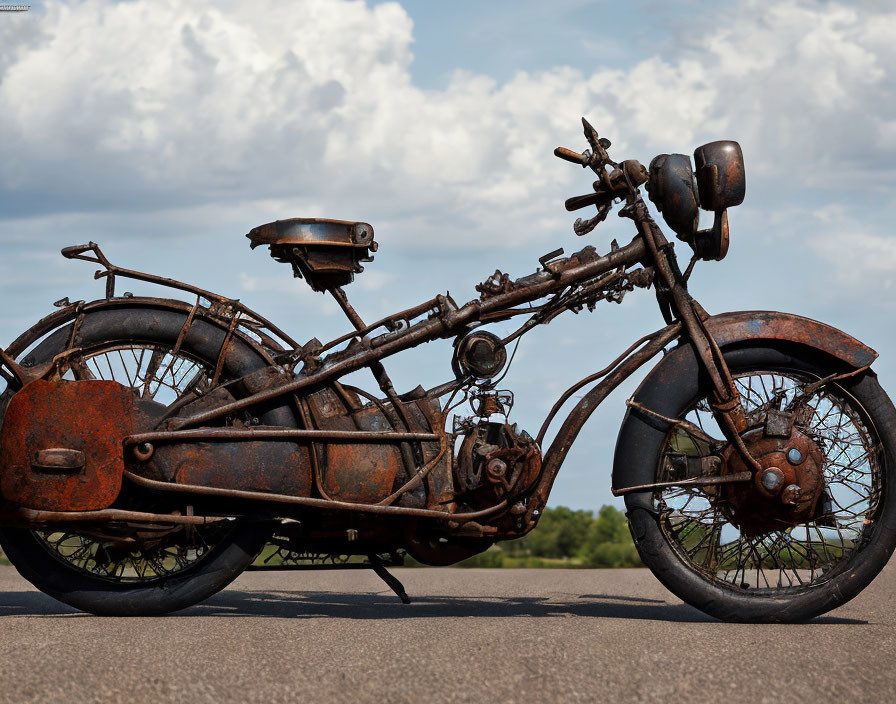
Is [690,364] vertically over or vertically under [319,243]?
under

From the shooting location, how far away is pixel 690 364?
6051mm

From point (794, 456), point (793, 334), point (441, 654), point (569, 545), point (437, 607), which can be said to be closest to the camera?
point (441, 654)

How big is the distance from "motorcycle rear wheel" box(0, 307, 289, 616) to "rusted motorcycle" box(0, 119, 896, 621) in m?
0.01

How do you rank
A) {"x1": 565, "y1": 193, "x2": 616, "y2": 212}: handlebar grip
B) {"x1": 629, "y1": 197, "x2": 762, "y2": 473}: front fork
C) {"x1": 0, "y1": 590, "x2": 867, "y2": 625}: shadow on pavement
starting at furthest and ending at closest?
{"x1": 565, "y1": 193, "x2": 616, "y2": 212}: handlebar grip, {"x1": 0, "y1": 590, "x2": 867, "y2": 625}: shadow on pavement, {"x1": 629, "y1": 197, "x2": 762, "y2": 473}: front fork

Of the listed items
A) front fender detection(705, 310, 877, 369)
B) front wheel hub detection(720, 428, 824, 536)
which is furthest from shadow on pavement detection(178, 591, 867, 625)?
front fender detection(705, 310, 877, 369)

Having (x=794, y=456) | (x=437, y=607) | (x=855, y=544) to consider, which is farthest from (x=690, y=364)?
(x=437, y=607)

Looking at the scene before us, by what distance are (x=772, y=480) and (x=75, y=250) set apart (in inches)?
153

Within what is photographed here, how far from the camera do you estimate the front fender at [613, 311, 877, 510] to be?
5988 mm

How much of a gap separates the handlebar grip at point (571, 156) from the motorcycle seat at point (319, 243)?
1.12 meters

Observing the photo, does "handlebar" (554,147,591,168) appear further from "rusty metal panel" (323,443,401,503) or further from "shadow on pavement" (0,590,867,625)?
"shadow on pavement" (0,590,867,625)

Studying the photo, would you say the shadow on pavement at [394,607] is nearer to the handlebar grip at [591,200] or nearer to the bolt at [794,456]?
the bolt at [794,456]

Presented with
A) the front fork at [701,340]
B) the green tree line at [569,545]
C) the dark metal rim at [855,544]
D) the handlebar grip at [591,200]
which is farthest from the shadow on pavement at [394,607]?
the green tree line at [569,545]

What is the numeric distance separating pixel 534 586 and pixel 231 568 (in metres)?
2.78

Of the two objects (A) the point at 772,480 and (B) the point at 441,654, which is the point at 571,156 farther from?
(B) the point at 441,654
